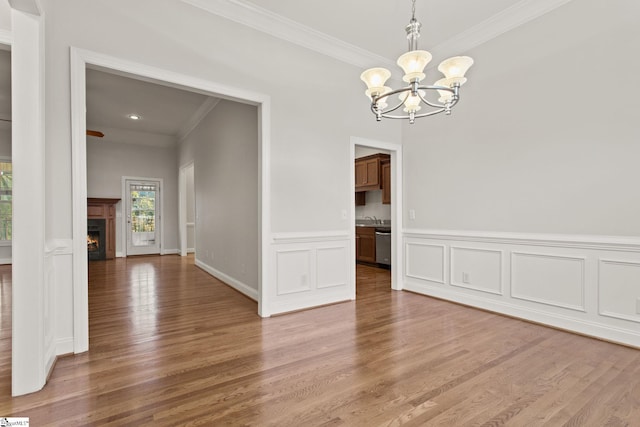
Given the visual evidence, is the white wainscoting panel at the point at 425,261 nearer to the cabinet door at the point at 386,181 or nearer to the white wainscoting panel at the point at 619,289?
the white wainscoting panel at the point at 619,289

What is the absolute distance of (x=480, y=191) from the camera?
12.4ft

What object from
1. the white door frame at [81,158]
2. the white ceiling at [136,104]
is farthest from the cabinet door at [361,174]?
the white door frame at [81,158]

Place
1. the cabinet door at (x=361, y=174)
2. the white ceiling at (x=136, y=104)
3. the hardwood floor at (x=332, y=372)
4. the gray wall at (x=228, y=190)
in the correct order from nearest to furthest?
1. the hardwood floor at (x=332, y=372)
2. the gray wall at (x=228, y=190)
3. the white ceiling at (x=136, y=104)
4. the cabinet door at (x=361, y=174)

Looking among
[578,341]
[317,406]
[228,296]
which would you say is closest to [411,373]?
[317,406]

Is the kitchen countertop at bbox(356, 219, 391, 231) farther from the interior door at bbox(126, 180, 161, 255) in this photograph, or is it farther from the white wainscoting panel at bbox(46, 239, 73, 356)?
the interior door at bbox(126, 180, 161, 255)

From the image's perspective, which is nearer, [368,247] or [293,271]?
[293,271]

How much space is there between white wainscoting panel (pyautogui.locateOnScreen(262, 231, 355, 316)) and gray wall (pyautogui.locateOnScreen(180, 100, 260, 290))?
1.27 ft

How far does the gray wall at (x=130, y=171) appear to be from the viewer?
26.8 feet

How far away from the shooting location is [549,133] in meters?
3.21

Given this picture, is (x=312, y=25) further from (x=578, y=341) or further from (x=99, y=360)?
(x=578, y=341)

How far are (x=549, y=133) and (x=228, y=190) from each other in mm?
4290

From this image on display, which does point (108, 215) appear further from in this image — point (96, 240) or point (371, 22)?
point (371, 22)

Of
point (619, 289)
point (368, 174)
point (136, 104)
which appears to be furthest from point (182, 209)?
point (619, 289)

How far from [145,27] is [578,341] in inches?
186
